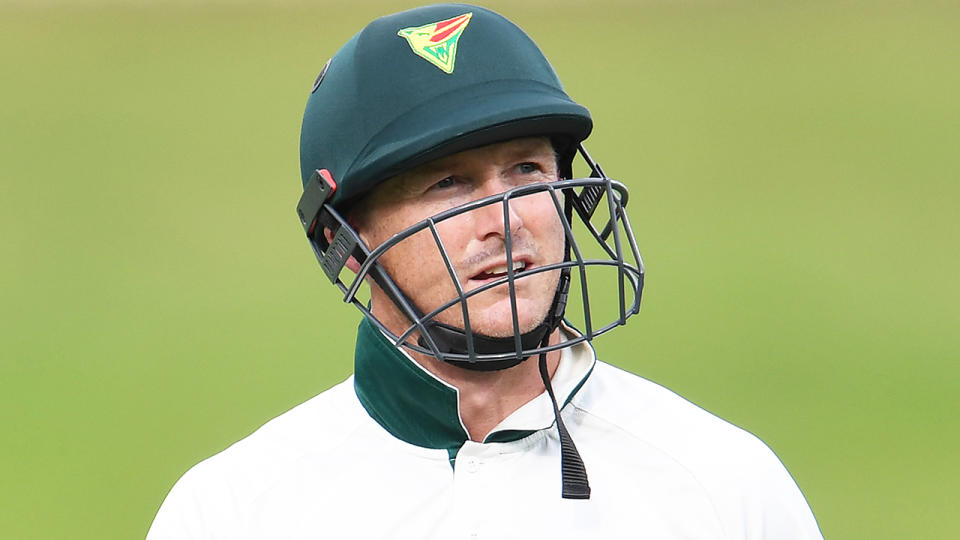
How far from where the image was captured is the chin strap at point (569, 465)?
2.36m

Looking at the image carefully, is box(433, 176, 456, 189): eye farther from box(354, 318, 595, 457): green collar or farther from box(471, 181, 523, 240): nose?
box(354, 318, 595, 457): green collar

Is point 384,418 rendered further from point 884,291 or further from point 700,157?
point 700,157

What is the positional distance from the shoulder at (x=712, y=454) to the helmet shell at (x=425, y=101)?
20.5 inches

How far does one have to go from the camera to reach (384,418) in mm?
2537

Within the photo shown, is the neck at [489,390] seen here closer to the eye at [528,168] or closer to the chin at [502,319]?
the chin at [502,319]

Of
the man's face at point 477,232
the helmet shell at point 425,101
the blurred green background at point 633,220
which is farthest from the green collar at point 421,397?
the blurred green background at point 633,220

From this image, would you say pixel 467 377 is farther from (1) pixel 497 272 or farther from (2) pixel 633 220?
(2) pixel 633 220

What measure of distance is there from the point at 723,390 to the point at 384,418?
175 inches

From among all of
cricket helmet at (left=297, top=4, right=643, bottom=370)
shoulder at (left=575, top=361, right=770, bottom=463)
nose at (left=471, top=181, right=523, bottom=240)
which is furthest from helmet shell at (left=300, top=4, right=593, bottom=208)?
shoulder at (left=575, top=361, right=770, bottom=463)

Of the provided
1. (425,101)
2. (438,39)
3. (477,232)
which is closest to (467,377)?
(477,232)

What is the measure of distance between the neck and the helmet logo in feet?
1.83

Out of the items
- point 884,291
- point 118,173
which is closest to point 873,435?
point 884,291

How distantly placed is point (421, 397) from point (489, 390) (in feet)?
0.44

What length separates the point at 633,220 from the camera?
8.89m
